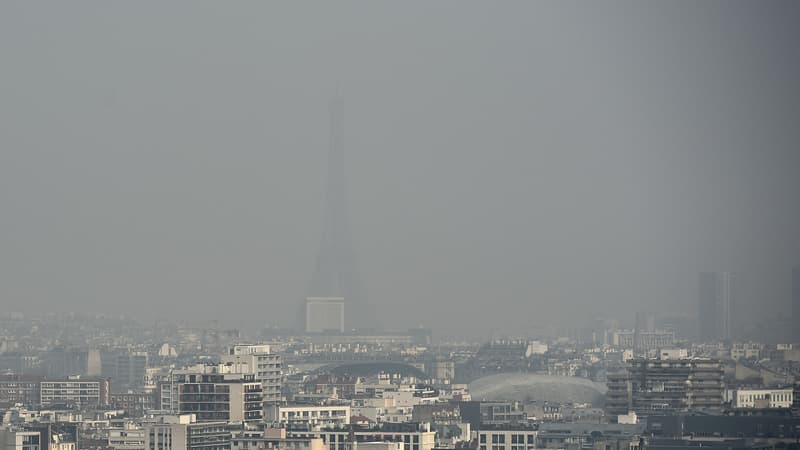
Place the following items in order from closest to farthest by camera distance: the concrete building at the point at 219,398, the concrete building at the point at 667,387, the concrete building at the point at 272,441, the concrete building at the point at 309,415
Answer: the concrete building at the point at 272,441
the concrete building at the point at 219,398
the concrete building at the point at 309,415
the concrete building at the point at 667,387

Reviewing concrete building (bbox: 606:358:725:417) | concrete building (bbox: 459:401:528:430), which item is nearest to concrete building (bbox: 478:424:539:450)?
concrete building (bbox: 459:401:528:430)

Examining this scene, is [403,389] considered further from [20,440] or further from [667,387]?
[20,440]

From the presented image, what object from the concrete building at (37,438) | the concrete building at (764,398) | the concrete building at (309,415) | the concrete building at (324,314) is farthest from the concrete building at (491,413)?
the concrete building at (324,314)

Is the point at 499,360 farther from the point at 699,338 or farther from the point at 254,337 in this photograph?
the point at 699,338

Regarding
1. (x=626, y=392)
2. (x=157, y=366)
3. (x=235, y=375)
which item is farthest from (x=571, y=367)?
(x=235, y=375)

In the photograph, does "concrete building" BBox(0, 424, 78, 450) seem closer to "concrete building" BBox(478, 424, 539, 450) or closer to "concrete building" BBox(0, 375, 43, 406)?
"concrete building" BBox(478, 424, 539, 450)

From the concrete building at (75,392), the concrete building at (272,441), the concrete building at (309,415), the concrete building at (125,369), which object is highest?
the concrete building at (125,369)

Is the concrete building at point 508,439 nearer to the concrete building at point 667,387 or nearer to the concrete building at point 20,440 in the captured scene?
the concrete building at point 667,387
